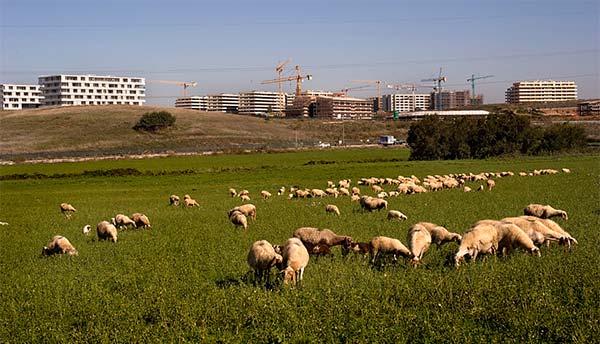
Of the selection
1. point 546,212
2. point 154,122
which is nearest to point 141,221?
point 546,212

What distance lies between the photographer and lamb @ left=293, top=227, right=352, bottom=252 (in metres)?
17.3

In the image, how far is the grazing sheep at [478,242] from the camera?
15305 millimetres

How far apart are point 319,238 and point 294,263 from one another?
336 centimetres

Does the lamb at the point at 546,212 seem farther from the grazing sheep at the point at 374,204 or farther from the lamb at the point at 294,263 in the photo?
the lamb at the point at 294,263

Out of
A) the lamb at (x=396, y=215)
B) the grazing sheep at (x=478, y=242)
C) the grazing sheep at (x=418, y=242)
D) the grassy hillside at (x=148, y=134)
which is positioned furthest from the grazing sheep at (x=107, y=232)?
the grassy hillside at (x=148, y=134)

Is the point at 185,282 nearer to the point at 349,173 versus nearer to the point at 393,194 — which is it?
the point at 393,194

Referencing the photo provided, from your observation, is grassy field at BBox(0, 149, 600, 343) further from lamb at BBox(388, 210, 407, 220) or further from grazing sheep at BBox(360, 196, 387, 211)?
grazing sheep at BBox(360, 196, 387, 211)

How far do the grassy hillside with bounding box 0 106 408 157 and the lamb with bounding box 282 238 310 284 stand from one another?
305ft

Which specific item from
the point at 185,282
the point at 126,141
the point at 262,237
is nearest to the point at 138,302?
the point at 185,282

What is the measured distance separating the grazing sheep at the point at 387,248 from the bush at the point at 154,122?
12695cm

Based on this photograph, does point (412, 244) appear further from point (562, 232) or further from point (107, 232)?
point (107, 232)

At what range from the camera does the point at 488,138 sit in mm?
76875

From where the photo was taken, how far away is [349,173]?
59625 millimetres

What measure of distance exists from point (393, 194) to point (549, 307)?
23.4 m
